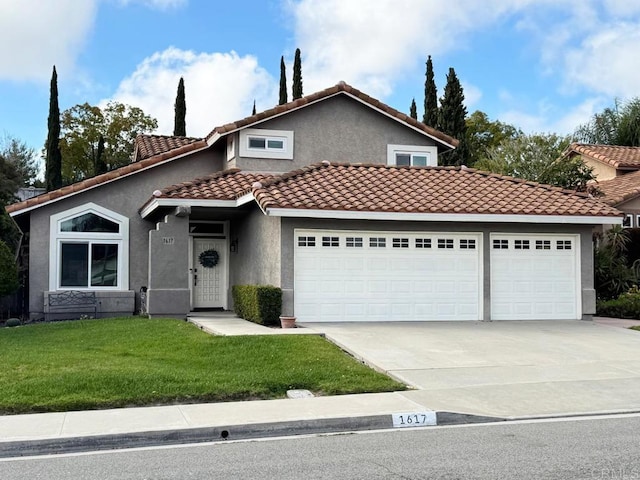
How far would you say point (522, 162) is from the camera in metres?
28.1

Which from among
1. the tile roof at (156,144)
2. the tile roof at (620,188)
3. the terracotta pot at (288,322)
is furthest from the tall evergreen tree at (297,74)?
the terracotta pot at (288,322)

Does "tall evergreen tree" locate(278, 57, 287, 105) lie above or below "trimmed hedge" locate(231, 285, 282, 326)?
above

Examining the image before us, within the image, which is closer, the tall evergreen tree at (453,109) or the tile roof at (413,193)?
the tile roof at (413,193)

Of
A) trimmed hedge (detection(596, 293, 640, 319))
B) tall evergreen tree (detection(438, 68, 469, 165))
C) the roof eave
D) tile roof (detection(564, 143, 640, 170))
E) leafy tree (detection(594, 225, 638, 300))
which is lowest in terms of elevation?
trimmed hedge (detection(596, 293, 640, 319))

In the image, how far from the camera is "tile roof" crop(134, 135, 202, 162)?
78.3 feet

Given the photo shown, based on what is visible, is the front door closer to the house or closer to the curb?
the curb

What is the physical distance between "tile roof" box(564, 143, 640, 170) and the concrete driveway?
16.6 m

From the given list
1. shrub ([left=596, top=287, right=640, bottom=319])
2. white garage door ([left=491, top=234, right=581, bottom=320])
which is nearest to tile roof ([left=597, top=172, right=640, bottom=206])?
shrub ([left=596, top=287, right=640, bottom=319])

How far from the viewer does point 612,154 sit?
3294 cm

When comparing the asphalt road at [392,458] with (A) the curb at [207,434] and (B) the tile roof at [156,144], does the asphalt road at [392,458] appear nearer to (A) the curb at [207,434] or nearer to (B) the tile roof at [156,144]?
(A) the curb at [207,434]

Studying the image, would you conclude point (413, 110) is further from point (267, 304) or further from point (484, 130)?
point (267, 304)

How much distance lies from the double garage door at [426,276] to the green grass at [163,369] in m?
3.12

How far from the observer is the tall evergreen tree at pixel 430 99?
123 feet

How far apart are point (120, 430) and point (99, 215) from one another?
1347 centimetres
